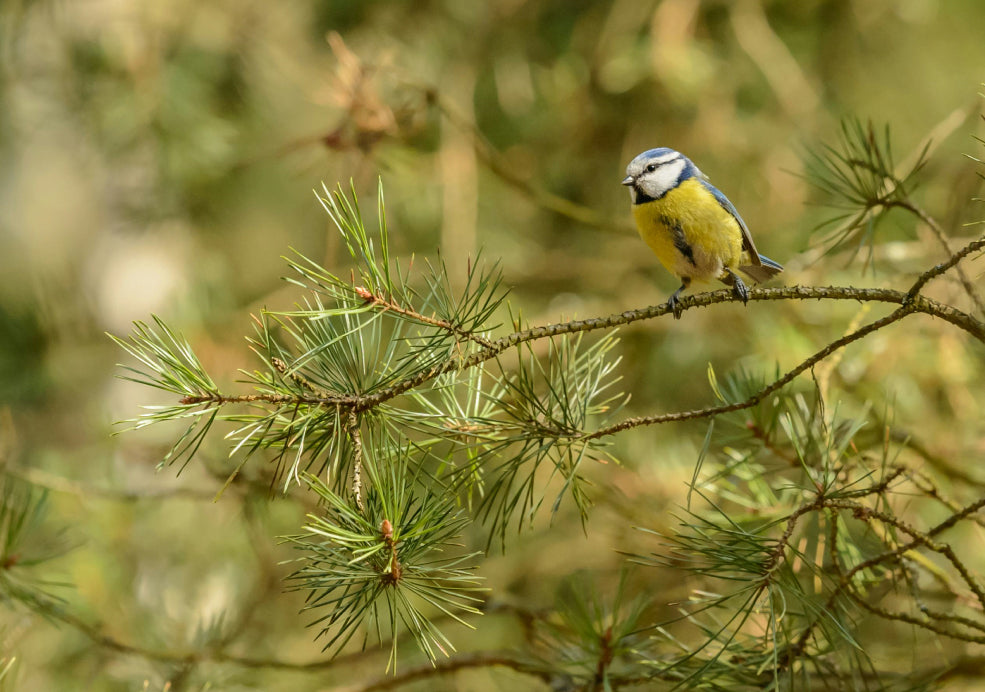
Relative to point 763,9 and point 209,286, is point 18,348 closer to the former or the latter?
point 209,286

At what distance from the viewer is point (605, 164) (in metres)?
3.62

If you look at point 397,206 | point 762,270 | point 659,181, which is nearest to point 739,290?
point 659,181

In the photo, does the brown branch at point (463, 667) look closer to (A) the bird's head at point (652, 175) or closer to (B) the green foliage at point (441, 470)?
(B) the green foliage at point (441, 470)

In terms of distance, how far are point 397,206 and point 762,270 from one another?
174cm

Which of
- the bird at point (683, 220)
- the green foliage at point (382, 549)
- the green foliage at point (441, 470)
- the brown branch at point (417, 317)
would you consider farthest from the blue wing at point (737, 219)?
the green foliage at point (382, 549)

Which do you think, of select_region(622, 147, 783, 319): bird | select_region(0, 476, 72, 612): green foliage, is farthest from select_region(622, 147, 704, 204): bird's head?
select_region(0, 476, 72, 612): green foliage

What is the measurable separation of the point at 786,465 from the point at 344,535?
92cm

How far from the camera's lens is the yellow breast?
1661 millimetres

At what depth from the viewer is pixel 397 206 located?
3.26 metres

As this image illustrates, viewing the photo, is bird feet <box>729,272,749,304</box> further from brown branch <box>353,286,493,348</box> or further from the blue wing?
brown branch <box>353,286,493,348</box>

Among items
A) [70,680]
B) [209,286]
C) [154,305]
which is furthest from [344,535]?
[154,305]

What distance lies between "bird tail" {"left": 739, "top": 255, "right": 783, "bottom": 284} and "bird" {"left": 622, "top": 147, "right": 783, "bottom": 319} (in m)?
0.07

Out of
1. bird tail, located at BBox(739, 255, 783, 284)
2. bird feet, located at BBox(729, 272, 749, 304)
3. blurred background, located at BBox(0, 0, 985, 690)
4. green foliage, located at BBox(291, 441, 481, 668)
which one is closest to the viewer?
green foliage, located at BBox(291, 441, 481, 668)

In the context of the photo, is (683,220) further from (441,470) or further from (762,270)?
(441,470)
